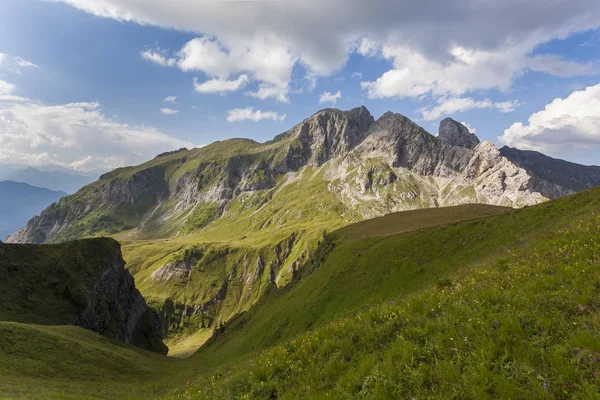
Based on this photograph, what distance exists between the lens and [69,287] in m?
69.6

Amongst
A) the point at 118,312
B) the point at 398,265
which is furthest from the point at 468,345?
the point at 118,312

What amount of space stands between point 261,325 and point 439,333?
5372cm

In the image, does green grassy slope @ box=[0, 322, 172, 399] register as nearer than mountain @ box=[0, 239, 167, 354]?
Yes

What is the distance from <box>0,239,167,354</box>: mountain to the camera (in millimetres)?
60237

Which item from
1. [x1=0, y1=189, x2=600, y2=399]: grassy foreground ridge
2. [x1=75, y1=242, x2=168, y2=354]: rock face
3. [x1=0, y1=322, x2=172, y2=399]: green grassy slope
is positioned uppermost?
[x1=0, y1=189, x2=600, y2=399]: grassy foreground ridge

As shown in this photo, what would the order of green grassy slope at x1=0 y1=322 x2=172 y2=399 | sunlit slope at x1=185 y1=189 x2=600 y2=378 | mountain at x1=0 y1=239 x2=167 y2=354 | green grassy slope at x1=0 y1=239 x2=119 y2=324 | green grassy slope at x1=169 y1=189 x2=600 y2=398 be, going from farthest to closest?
1. mountain at x1=0 y1=239 x2=167 y2=354
2. green grassy slope at x1=0 y1=239 x2=119 y2=324
3. sunlit slope at x1=185 y1=189 x2=600 y2=378
4. green grassy slope at x1=0 y1=322 x2=172 y2=399
5. green grassy slope at x1=169 y1=189 x2=600 y2=398

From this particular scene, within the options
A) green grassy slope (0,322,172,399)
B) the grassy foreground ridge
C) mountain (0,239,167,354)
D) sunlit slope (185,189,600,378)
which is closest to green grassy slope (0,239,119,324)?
mountain (0,239,167,354)

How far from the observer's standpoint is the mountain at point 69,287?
6024 centimetres

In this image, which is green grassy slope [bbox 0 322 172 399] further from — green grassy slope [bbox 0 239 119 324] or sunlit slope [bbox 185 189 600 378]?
green grassy slope [bbox 0 239 119 324]

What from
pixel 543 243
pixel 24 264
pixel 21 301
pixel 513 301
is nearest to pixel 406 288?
pixel 543 243

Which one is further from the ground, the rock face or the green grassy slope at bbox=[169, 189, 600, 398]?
the green grassy slope at bbox=[169, 189, 600, 398]

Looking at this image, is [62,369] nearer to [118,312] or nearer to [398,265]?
[398,265]

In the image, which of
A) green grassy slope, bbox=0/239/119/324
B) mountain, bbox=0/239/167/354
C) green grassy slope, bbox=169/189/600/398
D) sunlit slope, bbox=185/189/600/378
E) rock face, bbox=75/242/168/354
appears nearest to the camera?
green grassy slope, bbox=169/189/600/398

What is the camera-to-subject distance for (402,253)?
47531 mm
